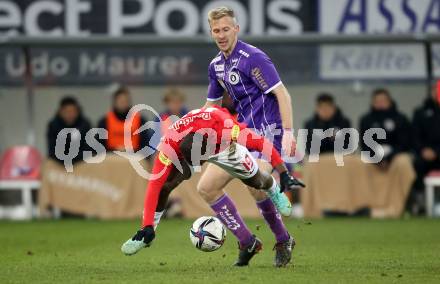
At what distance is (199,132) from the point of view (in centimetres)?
873

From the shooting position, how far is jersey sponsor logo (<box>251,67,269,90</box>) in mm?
8867

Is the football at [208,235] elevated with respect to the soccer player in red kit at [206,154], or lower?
lower

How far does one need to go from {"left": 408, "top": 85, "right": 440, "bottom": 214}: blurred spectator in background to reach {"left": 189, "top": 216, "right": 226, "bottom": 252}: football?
8.71m

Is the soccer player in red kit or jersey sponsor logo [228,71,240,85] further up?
jersey sponsor logo [228,71,240,85]

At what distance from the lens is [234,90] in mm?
9094

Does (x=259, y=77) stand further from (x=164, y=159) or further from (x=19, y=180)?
(x=19, y=180)

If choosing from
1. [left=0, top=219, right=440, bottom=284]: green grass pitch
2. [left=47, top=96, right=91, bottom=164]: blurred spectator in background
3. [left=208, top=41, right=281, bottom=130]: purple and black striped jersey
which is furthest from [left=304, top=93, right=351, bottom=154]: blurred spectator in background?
[left=208, top=41, right=281, bottom=130]: purple and black striped jersey

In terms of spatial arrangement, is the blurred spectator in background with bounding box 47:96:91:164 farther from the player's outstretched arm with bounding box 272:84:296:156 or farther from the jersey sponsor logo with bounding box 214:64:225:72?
the player's outstretched arm with bounding box 272:84:296:156

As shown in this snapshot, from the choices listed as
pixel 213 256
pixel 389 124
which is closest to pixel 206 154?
pixel 213 256

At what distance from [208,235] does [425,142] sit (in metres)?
9.20

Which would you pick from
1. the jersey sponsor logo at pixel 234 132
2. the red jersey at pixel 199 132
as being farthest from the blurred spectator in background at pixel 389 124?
the jersey sponsor logo at pixel 234 132

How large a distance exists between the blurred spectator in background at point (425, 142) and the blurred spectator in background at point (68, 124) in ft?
17.1

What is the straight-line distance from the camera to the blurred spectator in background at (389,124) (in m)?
17.0

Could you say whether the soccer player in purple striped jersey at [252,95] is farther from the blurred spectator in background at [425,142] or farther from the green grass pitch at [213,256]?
the blurred spectator in background at [425,142]
